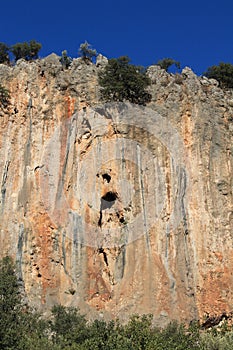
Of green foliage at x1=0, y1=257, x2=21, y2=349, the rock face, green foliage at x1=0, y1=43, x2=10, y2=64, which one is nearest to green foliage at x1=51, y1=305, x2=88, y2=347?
the rock face

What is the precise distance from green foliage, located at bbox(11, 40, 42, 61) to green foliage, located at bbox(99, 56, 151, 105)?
19.3 feet

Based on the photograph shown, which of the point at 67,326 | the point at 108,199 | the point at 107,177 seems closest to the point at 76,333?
the point at 67,326

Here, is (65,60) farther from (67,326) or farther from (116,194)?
(67,326)

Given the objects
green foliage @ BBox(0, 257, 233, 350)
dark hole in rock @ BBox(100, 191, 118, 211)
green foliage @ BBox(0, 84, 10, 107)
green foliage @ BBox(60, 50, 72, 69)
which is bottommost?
green foliage @ BBox(0, 257, 233, 350)

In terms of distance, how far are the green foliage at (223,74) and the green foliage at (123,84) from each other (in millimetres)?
7008

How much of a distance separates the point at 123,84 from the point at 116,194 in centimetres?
629

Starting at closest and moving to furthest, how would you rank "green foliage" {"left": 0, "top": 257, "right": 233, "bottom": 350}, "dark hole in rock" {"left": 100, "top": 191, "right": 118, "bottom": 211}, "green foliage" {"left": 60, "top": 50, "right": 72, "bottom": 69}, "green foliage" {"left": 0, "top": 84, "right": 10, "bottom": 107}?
"green foliage" {"left": 0, "top": 257, "right": 233, "bottom": 350} < "dark hole in rock" {"left": 100, "top": 191, "right": 118, "bottom": 211} < "green foliage" {"left": 0, "top": 84, "right": 10, "bottom": 107} < "green foliage" {"left": 60, "top": 50, "right": 72, "bottom": 69}

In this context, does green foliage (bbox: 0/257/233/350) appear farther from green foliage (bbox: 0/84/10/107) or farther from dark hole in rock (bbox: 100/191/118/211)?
Result: green foliage (bbox: 0/84/10/107)

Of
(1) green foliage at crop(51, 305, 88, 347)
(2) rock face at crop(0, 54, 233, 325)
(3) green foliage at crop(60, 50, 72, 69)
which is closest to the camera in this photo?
(1) green foliage at crop(51, 305, 88, 347)

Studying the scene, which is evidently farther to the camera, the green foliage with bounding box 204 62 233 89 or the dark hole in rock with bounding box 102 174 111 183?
the green foliage with bounding box 204 62 233 89

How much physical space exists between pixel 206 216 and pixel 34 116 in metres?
10.1

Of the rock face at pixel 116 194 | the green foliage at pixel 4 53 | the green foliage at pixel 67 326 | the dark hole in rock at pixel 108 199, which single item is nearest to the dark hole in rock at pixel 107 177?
the rock face at pixel 116 194

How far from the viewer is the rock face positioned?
27219mm

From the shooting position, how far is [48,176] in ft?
Result: 94.7
